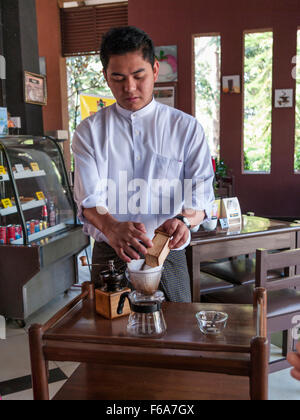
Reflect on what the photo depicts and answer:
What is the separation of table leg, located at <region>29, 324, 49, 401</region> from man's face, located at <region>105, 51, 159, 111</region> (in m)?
0.83

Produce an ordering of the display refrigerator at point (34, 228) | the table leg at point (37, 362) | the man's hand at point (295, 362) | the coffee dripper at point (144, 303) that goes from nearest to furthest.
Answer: the man's hand at point (295, 362)
the table leg at point (37, 362)
the coffee dripper at point (144, 303)
the display refrigerator at point (34, 228)

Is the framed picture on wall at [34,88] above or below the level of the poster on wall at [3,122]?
above

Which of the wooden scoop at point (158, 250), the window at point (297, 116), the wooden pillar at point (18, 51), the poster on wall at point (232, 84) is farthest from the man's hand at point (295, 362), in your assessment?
the poster on wall at point (232, 84)

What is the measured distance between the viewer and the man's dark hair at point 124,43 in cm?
139

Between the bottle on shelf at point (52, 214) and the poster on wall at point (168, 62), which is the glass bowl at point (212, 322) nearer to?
the bottle on shelf at point (52, 214)

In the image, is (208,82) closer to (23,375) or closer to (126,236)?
(23,375)

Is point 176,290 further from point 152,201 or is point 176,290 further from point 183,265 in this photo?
point 152,201

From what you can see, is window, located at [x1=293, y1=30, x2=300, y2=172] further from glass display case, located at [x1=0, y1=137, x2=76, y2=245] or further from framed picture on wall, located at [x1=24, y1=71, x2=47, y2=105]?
glass display case, located at [x1=0, y1=137, x2=76, y2=245]

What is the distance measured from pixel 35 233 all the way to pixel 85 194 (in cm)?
182

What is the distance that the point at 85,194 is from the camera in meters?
1.52

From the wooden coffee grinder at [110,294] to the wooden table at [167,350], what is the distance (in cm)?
3

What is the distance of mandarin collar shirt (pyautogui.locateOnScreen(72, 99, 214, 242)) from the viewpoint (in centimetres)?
159

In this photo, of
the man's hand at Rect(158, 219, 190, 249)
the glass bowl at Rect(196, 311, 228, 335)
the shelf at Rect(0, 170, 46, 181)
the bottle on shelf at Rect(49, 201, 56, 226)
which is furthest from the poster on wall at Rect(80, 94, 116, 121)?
the glass bowl at Rect(196, 311, 228, 335)

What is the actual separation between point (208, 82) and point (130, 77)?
6243mm
